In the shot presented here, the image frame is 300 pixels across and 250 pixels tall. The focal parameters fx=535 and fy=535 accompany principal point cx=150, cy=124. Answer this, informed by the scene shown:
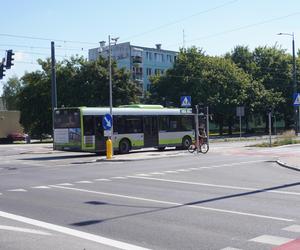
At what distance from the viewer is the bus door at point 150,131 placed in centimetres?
3272

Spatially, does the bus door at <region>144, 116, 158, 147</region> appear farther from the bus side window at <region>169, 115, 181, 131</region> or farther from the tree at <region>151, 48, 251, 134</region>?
the tree at <region>151, 48, 251, 134</region>

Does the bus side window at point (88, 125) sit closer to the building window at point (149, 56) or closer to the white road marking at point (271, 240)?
the white road marking at point (271, 240)

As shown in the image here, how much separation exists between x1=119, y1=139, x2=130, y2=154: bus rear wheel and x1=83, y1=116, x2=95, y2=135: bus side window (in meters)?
2.54

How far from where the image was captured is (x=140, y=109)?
32656 mm

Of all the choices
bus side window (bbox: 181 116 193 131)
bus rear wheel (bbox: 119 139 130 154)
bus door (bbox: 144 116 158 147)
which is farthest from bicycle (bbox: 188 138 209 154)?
bus side window (bbox: 181 116 193 131)

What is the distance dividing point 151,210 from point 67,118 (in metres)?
19.7

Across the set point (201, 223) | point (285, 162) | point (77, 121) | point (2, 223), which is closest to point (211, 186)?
point (201, 223)

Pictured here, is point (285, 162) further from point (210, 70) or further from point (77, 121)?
point (210, 70)

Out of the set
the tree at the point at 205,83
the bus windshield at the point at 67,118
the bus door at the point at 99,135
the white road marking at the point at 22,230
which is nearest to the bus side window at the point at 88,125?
Answer: the bus door at the point at 99,135

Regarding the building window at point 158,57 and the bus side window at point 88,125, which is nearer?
the bus side window at point 88,125

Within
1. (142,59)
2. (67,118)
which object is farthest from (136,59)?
(67,118)

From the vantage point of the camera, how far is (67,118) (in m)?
29.3

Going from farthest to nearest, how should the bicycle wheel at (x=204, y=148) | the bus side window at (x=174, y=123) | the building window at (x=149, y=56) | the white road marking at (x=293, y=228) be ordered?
the building window at (x=149, y=56), the bus side window at (x=174, y=123), the bicycle wheel at (x=204, y=148), the white road marking at (x=293, y=228)

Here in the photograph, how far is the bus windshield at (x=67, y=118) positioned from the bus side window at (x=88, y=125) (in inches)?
15.0
